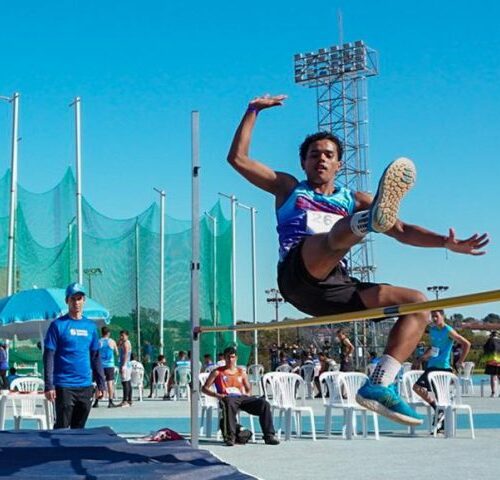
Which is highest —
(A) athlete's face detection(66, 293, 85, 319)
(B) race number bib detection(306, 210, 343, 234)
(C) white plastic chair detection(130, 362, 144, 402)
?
(B) race number bib detection(306, 210, 343, 234)

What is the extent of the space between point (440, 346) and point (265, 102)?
6271 mm

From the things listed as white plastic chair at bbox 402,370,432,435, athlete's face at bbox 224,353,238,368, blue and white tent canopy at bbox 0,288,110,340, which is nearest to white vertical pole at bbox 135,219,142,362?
blue and white tent canopy at bbox 0,288,110,340

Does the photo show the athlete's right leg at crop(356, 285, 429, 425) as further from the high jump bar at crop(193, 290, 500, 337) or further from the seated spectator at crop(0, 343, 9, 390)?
the seated spectator at crop(0, 343, 9, 390)

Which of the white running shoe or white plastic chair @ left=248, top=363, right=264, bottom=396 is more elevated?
the white running shoe

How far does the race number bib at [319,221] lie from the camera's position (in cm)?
451

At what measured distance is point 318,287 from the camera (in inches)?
174

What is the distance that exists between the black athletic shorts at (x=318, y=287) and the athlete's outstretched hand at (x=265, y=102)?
2.94 feet

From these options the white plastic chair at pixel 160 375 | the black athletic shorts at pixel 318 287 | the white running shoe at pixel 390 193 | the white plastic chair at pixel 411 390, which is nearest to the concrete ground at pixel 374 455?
the white plastic chair at pixel 411 390

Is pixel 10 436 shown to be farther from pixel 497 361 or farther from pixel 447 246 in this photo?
pixel 497 361

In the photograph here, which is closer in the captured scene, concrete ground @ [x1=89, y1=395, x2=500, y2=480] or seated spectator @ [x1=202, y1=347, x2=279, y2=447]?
concrete ground @ [x1=89, y1=395, x2=500, y2=480]

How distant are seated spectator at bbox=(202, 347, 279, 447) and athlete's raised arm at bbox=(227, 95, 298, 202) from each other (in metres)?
5.31

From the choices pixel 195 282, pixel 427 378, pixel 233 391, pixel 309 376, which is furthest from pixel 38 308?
pixel 309 376

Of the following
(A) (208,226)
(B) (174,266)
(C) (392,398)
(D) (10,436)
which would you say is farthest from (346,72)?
(C) (392,398)

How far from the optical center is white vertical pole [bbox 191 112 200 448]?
6879 millimetres
